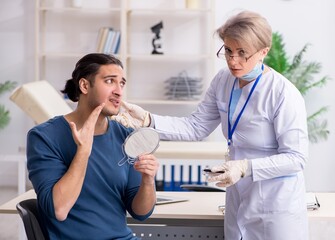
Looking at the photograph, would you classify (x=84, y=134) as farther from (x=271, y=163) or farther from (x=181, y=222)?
(x=181, y=222)

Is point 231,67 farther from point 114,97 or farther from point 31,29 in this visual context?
point 31,29

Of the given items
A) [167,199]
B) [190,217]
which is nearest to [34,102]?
[167,199]

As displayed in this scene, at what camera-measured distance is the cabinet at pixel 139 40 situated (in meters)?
6.55

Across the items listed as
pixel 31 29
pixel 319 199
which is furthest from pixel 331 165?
pixel 319 199

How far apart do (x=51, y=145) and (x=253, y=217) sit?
76cm

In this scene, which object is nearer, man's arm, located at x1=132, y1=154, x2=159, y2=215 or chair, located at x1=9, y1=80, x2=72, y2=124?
man's arm, located at x1=132, y1=154, x2=159, y2=215

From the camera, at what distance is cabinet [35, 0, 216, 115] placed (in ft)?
21.5

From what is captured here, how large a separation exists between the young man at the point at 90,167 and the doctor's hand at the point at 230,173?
25cm

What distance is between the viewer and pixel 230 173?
7.70 feet

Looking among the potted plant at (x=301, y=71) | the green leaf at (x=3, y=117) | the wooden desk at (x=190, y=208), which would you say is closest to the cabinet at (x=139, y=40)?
the green leaf at (x=3, y=117)

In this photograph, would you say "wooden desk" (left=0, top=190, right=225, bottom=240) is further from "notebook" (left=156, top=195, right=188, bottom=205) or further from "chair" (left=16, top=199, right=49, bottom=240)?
"chair" (left=16, top=199, right=49, bottom=240)

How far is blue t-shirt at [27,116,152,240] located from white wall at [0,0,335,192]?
4446mm

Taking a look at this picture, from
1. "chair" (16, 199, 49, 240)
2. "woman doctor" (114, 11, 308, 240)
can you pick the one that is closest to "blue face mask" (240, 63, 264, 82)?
"woman doctor" (114, 11, 308, 240)

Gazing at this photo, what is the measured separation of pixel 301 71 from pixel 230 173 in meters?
4.09
